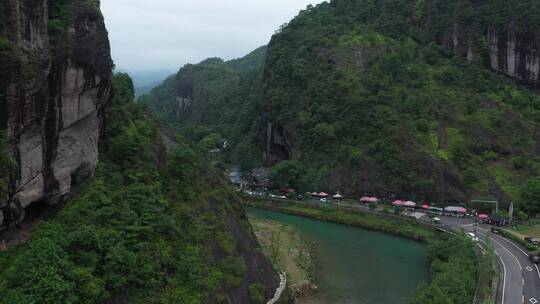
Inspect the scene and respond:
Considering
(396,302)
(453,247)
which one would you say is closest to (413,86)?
(453,247)

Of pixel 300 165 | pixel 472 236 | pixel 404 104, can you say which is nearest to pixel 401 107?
pixel 404 104

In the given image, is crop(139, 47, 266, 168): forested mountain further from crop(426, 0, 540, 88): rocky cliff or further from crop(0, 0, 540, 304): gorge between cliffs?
crop(426, 0, 540, 88): rocky cliff

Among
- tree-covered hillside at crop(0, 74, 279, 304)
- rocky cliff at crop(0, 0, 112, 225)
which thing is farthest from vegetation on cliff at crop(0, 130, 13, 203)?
tree-covered hillside at crop(0, 74, 279, 304)

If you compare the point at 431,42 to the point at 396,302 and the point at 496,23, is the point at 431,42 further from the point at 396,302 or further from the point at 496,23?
the point at 396,302

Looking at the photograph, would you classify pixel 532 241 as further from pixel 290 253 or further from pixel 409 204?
pixel 290 253

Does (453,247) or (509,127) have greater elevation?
(509,127)

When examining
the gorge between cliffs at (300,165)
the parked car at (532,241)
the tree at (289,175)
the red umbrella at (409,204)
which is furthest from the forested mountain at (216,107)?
the parked car at (532,241)

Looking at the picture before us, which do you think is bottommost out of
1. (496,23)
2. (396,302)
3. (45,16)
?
(396,302)

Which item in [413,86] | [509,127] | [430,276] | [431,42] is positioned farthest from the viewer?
[431,42]
